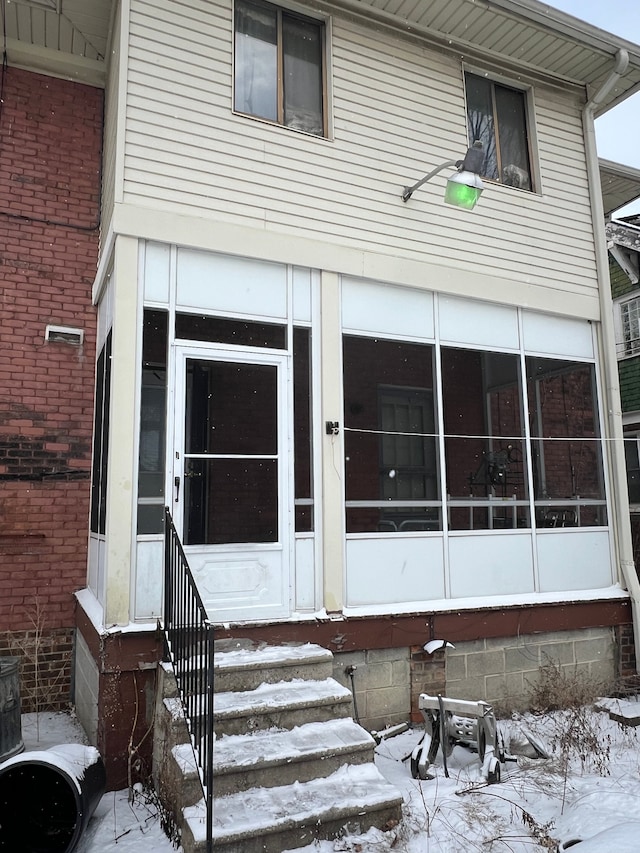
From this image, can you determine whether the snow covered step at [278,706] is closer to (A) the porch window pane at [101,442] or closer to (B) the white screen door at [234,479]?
(B) the white screen door at [234,479]

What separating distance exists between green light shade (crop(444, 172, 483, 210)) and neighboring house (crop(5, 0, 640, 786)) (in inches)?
27.9

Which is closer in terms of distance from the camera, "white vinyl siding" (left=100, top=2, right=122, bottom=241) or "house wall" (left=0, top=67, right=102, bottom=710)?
"white vinyl siding" (left=100, top=2, right=122, bottom=241)

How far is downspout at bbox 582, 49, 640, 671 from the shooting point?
247 inches

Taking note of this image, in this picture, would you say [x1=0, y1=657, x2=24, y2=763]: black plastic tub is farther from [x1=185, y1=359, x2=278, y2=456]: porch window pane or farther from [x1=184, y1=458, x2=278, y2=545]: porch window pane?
[x1=185, y1=359, x2=278, y2=456]: porch window pane

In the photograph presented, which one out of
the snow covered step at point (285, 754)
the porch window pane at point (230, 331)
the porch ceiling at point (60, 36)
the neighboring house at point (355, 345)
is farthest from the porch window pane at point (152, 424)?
the porch ceiling at point (60, 36)

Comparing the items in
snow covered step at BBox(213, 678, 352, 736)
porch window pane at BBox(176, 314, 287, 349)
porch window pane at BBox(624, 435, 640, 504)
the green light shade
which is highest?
the green light shade

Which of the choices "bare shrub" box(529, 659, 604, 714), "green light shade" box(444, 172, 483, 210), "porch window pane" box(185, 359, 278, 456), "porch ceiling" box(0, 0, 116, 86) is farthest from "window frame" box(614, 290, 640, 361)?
"porch ceiling" box(0, 0, 116, 86)

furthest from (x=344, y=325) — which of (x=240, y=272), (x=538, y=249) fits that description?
(x=538, y=249)

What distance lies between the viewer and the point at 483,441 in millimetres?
6363

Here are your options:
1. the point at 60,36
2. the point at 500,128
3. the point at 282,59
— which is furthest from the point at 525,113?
the point at 60,36

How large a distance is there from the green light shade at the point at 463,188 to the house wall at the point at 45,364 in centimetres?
333

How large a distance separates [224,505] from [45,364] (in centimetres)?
241

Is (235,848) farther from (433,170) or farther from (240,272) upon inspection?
(433,170)

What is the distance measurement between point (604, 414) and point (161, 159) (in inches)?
192
